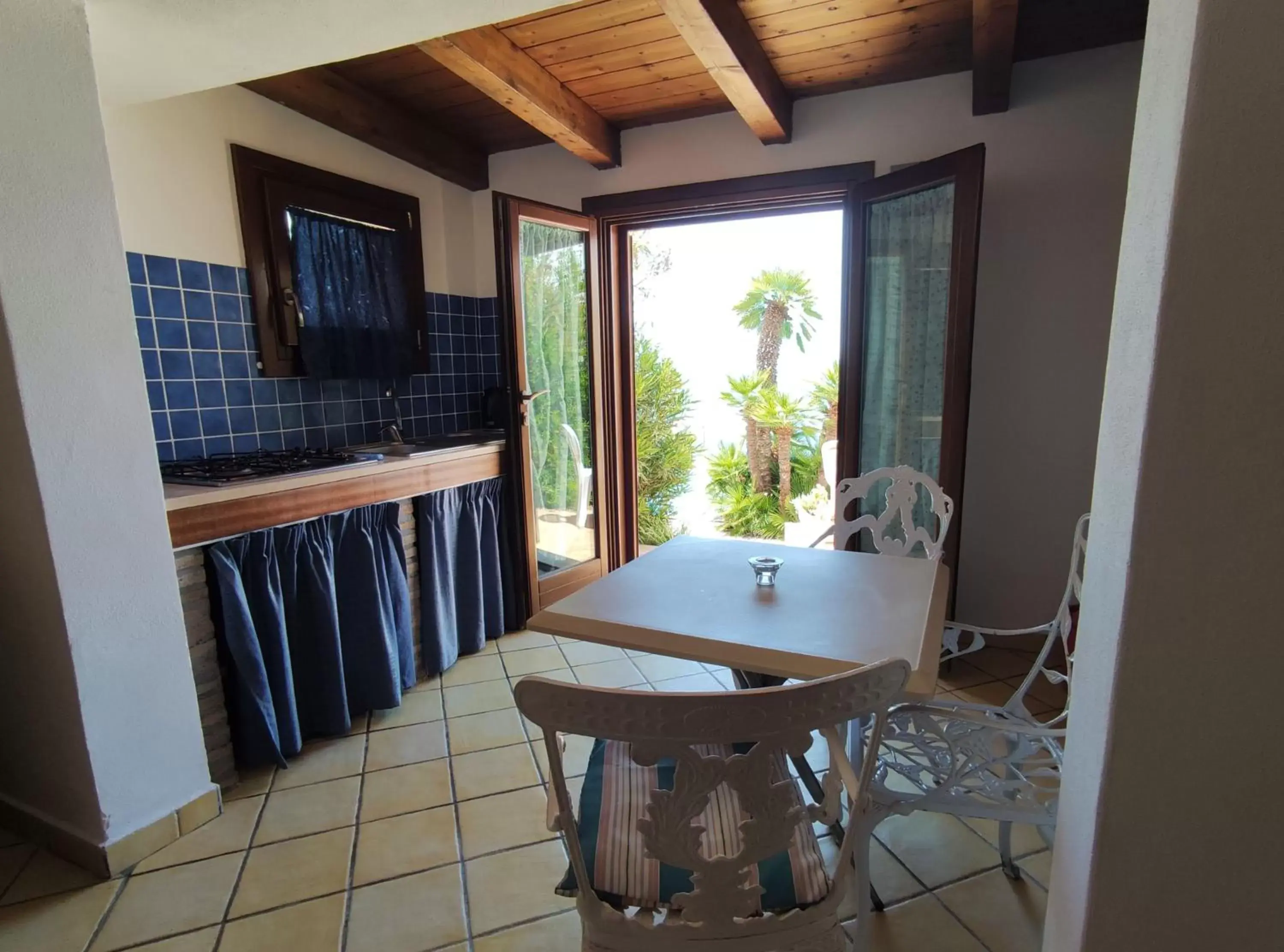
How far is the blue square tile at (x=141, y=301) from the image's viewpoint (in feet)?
7.10

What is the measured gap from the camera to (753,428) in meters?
5.76

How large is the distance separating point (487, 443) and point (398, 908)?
68.8 inches

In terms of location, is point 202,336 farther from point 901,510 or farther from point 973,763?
point 973,763

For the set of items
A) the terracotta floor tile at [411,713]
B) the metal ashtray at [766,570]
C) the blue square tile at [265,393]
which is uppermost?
the blue square tile at [265,393]

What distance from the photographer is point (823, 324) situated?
230 inches

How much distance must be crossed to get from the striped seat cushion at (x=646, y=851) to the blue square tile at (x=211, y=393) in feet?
6.72

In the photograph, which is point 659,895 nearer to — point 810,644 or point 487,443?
point 810,644

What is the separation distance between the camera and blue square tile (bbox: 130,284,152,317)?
216 centimetres

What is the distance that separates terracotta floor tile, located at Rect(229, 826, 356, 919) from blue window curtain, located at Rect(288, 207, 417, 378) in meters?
1.73

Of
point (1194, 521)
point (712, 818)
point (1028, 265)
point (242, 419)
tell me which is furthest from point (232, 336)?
point (1028, 265)

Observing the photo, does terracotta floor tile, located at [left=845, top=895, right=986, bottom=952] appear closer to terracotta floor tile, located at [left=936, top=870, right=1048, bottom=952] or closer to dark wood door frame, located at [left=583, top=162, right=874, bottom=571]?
terracotta floor tile, located at [left=936, top=870, right=1048, bottom=952]

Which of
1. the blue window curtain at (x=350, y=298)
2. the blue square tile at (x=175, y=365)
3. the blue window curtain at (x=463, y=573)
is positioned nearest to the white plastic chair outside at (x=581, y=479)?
the blue window curtain at (x=463, y=573)

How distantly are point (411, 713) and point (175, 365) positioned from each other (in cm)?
149

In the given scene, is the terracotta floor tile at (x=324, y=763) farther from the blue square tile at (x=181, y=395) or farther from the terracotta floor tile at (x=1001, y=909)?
the terracotta floor tile at (x=1001, y=909)
